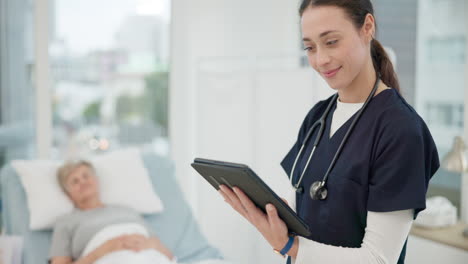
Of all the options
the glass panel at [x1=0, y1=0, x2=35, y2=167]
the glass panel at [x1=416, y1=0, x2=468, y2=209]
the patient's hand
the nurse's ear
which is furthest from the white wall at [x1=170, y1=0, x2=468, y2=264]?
the nurse's ear

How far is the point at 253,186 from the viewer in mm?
1062

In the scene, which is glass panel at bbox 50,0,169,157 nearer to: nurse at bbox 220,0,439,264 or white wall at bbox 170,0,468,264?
white wall at bbox 170,0,468,264

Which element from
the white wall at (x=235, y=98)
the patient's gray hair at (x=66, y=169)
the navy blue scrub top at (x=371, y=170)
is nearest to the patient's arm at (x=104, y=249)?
the patient's gray hair at (x=66, y=169)

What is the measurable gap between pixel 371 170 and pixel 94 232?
1.52 m

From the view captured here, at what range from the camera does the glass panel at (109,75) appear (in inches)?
127

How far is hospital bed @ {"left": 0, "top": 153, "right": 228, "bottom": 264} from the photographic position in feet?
7.81

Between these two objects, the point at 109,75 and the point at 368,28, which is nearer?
the point at 368,28

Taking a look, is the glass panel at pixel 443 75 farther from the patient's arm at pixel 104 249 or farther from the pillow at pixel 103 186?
the patient's arm at pixel 104 249

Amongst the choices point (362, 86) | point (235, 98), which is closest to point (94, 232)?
point (235, 98)

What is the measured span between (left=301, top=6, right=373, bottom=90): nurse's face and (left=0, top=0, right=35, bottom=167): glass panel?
8.14ft

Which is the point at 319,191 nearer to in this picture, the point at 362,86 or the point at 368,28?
Result: the point at 362,86

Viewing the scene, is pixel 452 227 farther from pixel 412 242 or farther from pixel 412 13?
pixel 412 13

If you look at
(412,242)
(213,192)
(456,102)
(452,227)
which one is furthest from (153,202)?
(456,102)

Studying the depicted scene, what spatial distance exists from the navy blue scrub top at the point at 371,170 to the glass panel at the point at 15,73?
95.7 inches
